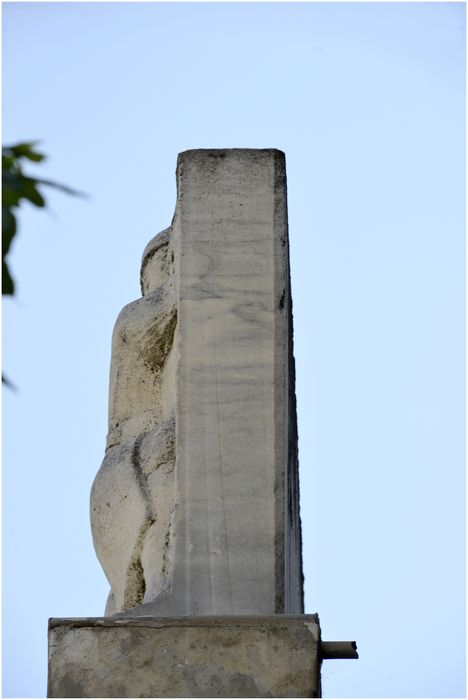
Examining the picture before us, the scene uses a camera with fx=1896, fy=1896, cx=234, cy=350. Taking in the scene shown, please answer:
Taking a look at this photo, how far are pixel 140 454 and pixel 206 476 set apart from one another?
0.62 metres

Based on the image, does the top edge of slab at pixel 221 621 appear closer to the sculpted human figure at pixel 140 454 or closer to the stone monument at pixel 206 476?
the stone monument at pixel 206 476

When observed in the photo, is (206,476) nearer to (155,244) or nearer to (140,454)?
(140,454)

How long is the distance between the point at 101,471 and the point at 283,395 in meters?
1.13

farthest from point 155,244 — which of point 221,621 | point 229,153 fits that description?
point 221,621

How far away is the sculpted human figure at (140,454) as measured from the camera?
28.5 ft

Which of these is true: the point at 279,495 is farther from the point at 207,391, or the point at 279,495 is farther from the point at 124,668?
the point at 124,668

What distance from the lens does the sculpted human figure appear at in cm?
869

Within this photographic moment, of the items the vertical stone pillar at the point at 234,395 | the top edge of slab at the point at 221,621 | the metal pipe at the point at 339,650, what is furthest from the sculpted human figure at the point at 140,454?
the metal pipe at the point at 339,650

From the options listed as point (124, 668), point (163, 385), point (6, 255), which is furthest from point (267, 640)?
point (6, 255)

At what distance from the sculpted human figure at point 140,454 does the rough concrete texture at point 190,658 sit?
1.78 feet

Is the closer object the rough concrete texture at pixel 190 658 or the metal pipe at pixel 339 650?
the rough concrete texture at pixel 190 658

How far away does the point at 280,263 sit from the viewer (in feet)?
29.5

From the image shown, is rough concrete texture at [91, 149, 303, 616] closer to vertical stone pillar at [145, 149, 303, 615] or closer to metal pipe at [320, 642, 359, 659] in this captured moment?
vertical stone pillar at [145, 149, 303, 615]

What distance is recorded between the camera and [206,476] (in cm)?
848
